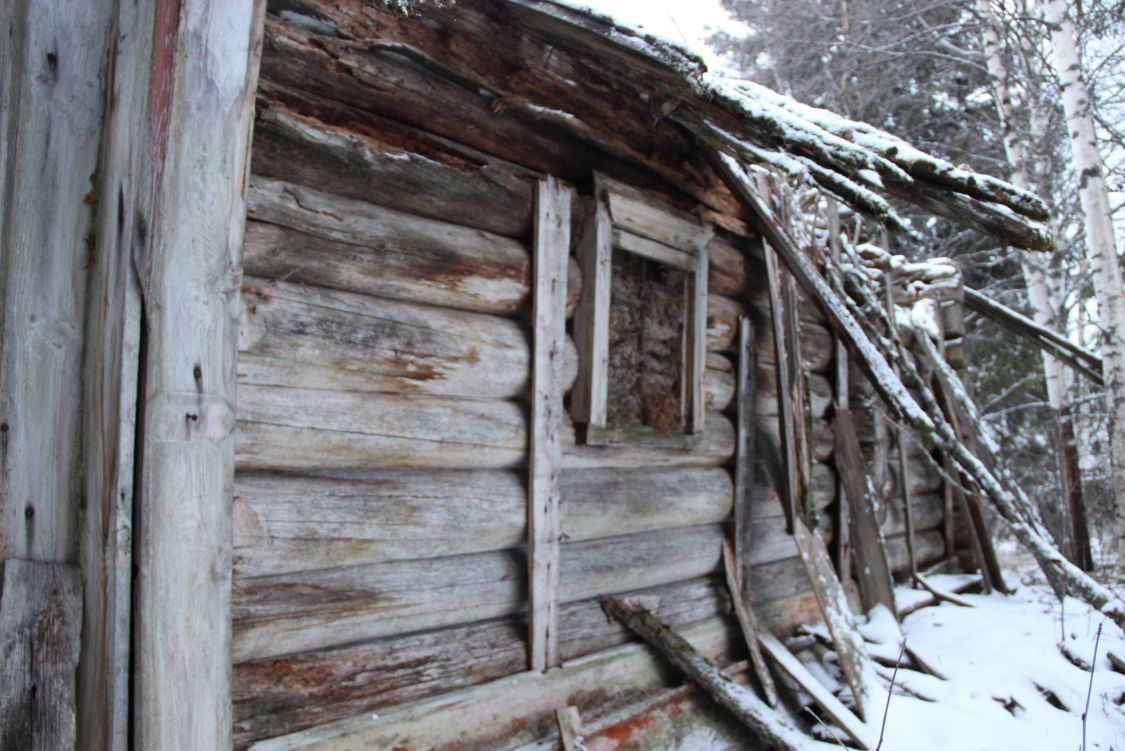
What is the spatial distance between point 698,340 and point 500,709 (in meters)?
2.05

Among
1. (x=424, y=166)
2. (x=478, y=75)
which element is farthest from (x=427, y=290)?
(x=478, y=75)

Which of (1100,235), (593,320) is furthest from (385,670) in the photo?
(1100,235)

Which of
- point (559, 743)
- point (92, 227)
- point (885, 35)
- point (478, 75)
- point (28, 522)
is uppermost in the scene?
point (885, 35)

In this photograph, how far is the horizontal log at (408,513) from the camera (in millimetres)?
2494

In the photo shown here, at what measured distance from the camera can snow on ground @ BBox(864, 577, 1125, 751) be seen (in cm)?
355

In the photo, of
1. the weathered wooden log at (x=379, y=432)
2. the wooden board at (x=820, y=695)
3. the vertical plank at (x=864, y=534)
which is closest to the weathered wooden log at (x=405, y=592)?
the weathered wooden log at (x=379, y=432)

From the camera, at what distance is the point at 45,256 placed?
1.94 m

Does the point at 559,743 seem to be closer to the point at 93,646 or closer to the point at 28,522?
the point at 93,646

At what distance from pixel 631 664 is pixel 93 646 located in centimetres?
236

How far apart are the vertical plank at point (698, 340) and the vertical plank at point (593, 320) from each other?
0.67m

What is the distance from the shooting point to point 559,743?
3.14 m

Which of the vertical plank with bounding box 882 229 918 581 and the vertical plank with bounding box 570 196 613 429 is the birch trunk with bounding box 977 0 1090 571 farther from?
the vertical plank with bounding box 570 196 613 429

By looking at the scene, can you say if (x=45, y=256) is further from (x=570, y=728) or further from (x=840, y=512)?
(x=840, y=512)

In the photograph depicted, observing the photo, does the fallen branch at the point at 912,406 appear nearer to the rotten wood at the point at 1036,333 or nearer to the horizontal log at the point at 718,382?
the horizontal log at the point at 718,382
